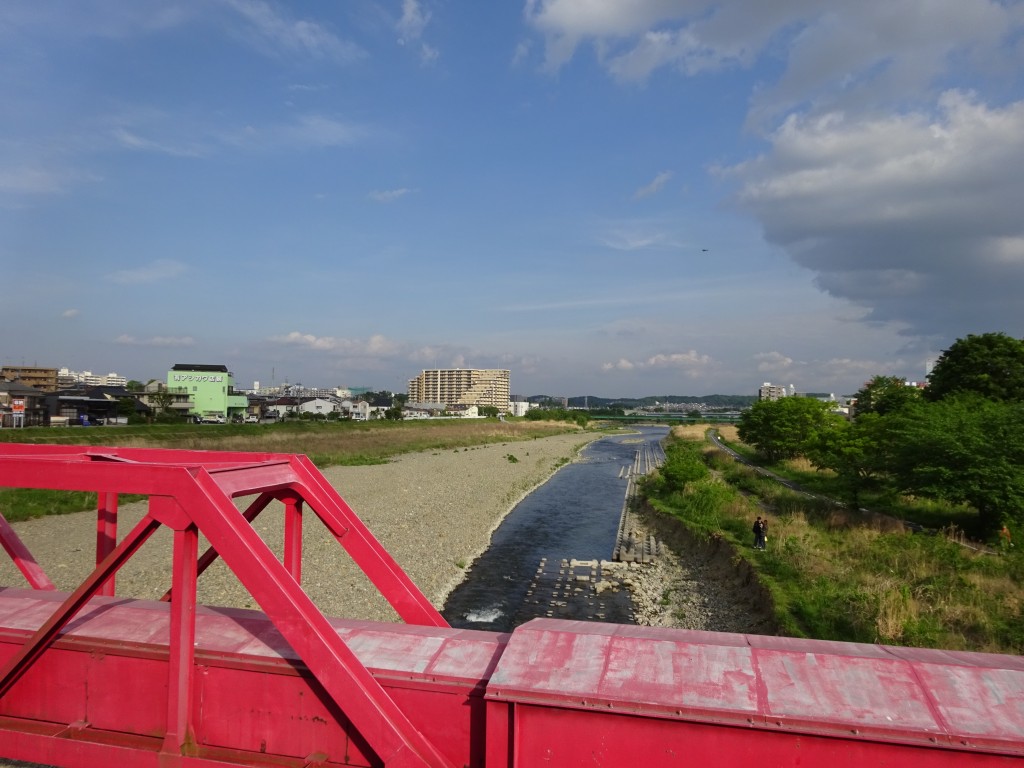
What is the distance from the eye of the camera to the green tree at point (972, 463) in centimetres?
1953

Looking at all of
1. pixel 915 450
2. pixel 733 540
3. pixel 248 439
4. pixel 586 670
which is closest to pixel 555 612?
pixel 733 540

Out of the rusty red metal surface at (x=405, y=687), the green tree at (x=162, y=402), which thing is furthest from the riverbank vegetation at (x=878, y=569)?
the green tree at (x=162, y=402)

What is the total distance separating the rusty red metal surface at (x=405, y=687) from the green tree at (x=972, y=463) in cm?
1818

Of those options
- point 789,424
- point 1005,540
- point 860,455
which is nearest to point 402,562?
point 1005,540

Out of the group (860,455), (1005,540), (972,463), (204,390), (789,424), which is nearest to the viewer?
(1005,540)

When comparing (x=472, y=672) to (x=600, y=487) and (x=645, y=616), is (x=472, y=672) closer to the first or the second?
(x=645, y=616)

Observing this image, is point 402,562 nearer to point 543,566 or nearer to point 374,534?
point 374,534

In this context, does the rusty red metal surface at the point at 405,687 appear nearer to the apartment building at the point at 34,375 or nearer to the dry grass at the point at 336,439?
the dry grass at the point at 336,439

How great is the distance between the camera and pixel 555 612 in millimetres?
19031

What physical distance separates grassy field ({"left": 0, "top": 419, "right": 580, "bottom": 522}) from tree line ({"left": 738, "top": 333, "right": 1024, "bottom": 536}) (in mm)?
22572

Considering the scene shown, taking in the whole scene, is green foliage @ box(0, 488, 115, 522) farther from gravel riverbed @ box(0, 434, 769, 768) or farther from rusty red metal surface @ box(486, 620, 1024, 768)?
rusty red metal surface @ box(486, 620, 1024, 768)

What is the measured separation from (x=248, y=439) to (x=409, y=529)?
41095 mm

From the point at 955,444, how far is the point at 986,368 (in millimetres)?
33018

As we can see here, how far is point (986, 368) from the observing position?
152 feet
